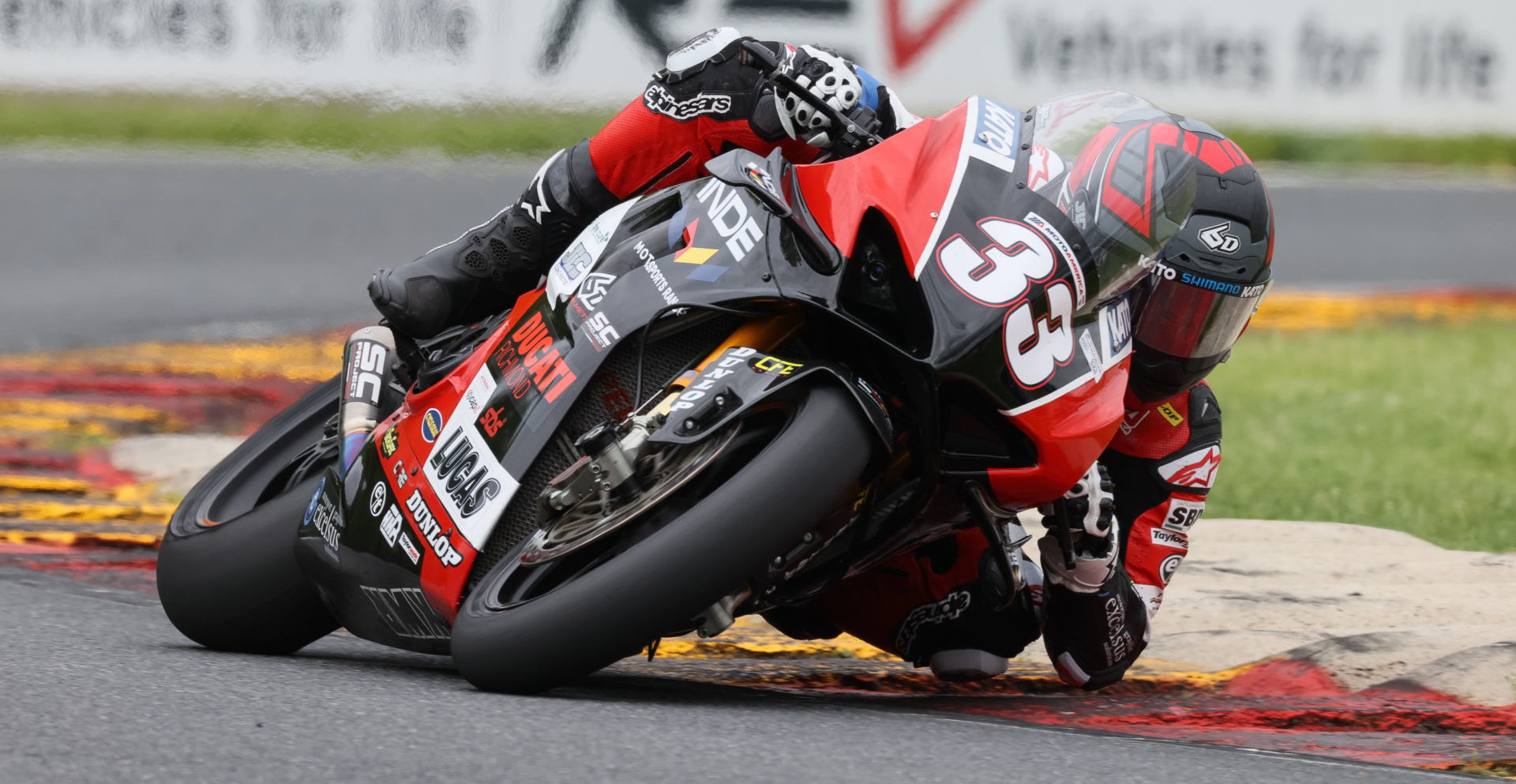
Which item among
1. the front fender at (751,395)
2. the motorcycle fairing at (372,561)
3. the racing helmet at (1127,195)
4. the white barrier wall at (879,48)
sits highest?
the racing helmet at (1127,195)

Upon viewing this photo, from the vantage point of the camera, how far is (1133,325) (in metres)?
3.41

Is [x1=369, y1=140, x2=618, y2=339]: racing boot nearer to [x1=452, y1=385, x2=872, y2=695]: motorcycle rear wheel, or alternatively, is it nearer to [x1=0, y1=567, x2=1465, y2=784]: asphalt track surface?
[x1=0, y1=567, x2=1465, y2=784]: asphalt track surface

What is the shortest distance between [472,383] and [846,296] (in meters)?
0.66

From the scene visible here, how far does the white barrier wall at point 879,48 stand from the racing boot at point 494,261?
26.8ft

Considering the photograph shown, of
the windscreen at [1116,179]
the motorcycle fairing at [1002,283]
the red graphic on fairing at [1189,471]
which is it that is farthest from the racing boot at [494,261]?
the red graphic on fairing at [1189,471]

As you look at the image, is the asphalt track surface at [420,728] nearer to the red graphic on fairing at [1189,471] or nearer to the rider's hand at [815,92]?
the red graphic on fairing at [1189,471]

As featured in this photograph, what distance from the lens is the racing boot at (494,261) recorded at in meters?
3.41

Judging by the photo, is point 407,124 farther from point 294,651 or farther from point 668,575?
point 668,575

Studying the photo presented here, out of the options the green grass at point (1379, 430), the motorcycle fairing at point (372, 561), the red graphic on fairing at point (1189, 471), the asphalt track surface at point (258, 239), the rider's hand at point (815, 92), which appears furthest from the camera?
the asphalt track surface at point (258, 239)

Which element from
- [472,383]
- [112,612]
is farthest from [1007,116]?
[112,612]

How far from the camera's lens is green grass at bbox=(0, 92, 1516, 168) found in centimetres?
1175

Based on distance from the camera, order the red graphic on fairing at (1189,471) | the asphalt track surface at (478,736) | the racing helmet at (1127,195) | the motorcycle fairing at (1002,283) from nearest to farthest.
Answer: the asphalt track surface at (478,736) → the motorcycle fairing at (1002,283) → the racing helmet at (1127,195) → the red graphic on fairing at (1189,471)

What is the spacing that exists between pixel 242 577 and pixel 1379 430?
522 cm

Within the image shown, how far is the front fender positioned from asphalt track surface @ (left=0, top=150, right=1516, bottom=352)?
586 centimetres
